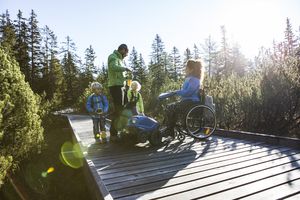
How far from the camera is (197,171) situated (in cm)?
364

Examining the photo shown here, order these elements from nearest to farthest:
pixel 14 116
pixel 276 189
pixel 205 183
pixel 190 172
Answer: pixel 276 189 < pixel 205 183 < pixel 190 172 < pixel 14 116

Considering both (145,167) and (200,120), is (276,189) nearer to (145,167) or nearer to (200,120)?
(145,167)

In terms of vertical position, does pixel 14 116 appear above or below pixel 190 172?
above

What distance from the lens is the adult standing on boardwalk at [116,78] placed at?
5.80 m

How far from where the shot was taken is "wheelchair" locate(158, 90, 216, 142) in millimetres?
5316

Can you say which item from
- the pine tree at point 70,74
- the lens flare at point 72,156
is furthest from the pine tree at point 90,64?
the lens flare at point 72,156

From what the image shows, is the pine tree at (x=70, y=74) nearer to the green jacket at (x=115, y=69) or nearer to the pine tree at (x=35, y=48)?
the pine tree at (x=35, y=48)

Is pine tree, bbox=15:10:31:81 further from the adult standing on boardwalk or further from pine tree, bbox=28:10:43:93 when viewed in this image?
the adult standing on boardwalk

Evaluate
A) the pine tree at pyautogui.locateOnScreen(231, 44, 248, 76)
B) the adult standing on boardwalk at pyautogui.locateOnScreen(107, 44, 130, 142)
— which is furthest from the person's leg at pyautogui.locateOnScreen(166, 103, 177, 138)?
the pine tree at pyautogui.locateOnScreen(231, 44, 248, 76)

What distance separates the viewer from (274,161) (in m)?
3.97

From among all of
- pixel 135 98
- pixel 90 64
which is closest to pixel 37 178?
pixel 135 98

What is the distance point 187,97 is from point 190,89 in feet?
0.55

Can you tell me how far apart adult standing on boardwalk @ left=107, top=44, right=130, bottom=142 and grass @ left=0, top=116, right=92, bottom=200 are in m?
1.79

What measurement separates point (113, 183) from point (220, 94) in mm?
5551
